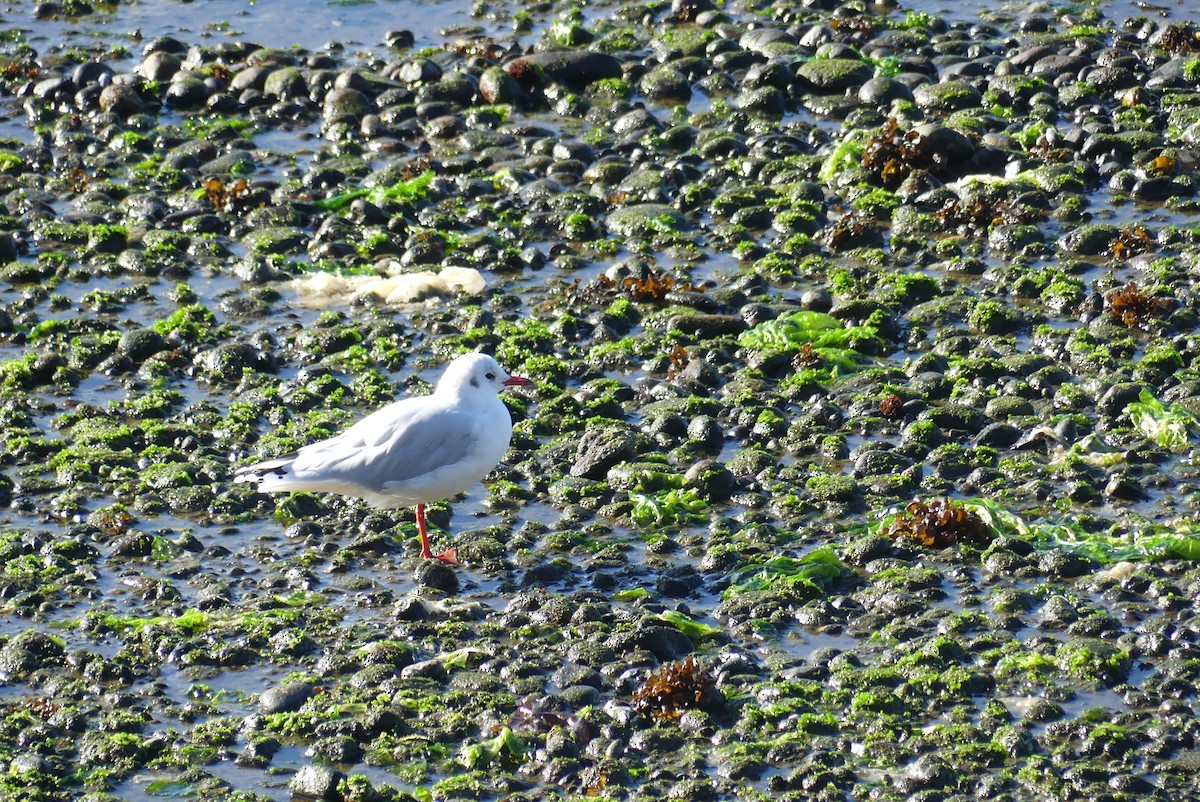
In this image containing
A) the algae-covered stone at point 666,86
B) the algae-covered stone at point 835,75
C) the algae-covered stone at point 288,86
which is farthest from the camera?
the algae-covered stone at point 288,86


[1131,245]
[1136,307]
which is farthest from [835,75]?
[1136,307]

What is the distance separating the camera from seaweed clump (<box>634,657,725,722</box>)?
7.36 metres

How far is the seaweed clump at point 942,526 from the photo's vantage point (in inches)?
344

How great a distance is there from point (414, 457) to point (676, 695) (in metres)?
2.33

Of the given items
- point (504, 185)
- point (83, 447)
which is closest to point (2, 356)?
point (83, 447)

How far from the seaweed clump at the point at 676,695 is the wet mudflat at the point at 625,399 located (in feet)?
0.05

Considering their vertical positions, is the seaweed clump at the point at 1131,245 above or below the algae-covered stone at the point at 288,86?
below

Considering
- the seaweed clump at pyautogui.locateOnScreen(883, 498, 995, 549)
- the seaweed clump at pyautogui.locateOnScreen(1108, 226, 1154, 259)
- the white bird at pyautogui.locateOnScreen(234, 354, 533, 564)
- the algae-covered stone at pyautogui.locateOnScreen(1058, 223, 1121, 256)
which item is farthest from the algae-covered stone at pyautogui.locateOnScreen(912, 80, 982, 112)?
the white bird at pyautogui.locateOnScreen(234, 354, 533, 564)

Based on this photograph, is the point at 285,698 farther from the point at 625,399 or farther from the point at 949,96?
the point at 949,96

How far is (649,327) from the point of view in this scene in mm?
11664

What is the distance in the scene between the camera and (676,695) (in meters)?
7.36

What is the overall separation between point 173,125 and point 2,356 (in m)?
4.82

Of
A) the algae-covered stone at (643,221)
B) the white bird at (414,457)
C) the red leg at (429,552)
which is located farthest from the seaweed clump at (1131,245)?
the red leg at (429,552)

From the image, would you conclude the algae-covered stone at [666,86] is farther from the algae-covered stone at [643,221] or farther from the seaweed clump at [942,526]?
the seaweed clump at [942,526]
